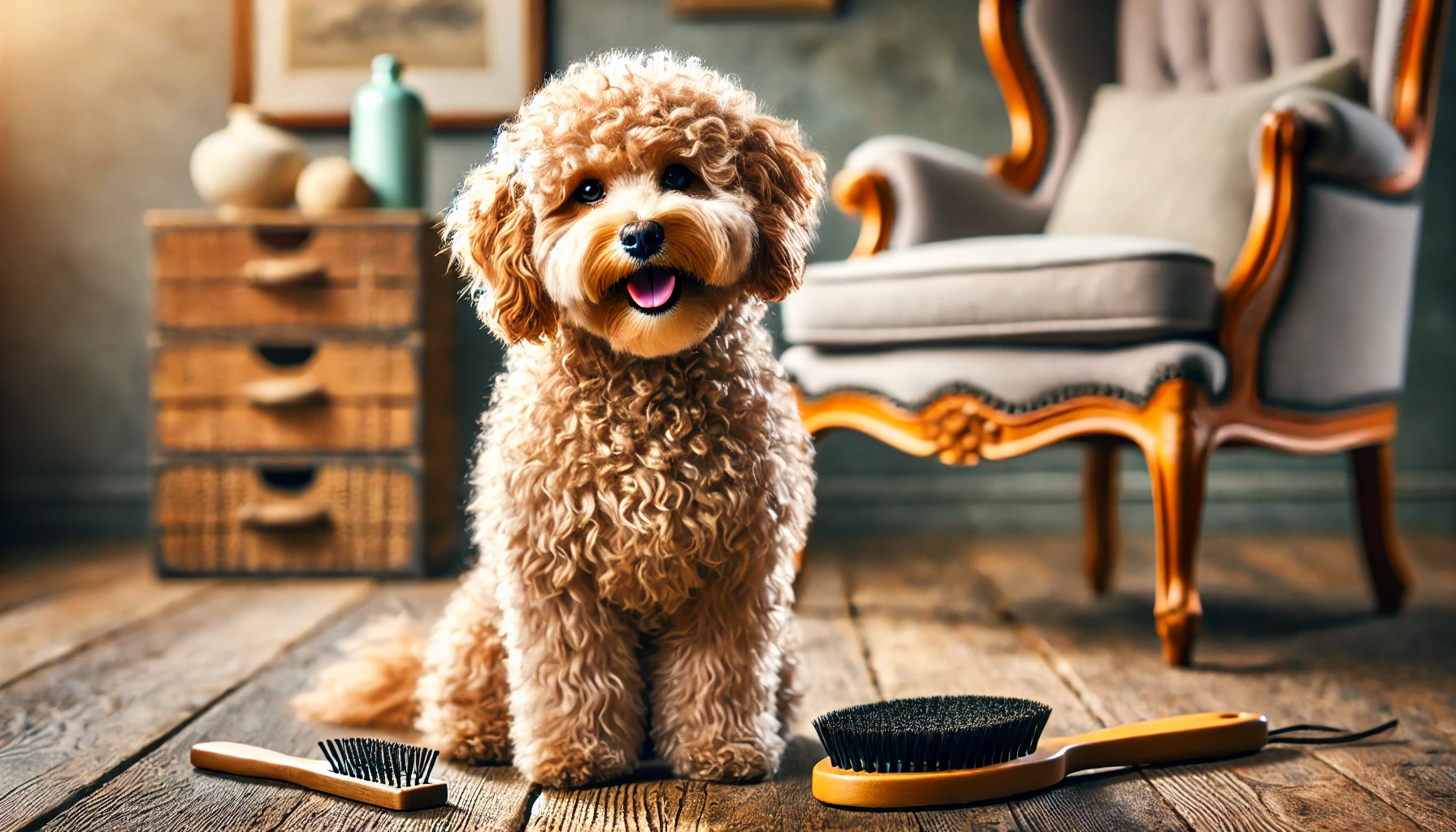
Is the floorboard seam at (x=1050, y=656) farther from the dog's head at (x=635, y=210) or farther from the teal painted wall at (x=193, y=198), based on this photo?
the teal painted wall at (x=193, y=198)

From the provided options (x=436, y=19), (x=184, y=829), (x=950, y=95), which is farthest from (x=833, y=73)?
(x=184, y=829)

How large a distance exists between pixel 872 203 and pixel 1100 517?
79cm

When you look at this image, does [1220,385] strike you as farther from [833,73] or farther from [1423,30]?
[833,73]

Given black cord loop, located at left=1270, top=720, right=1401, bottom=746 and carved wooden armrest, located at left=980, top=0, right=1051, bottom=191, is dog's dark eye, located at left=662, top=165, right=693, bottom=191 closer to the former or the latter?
black cord loop, located at left=1270, top=720, right=1401, bottom=746

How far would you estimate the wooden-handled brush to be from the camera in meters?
1.11

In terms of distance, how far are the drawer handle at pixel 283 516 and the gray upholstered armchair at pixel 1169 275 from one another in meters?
1.09

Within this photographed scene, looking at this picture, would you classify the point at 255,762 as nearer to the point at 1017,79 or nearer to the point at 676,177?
the point at 676,177

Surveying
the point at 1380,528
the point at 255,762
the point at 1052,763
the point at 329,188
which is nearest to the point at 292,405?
the point at 329,188

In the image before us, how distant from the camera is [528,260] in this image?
115cm

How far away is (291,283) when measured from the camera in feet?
8.16

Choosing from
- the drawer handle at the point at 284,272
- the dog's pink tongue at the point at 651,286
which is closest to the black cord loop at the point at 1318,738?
the dog's pink tongue at the point at 651,286

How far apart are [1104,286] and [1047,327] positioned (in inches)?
4.4

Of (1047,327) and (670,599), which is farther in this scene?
(1047,327)

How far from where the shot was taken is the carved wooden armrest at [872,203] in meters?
2.31
